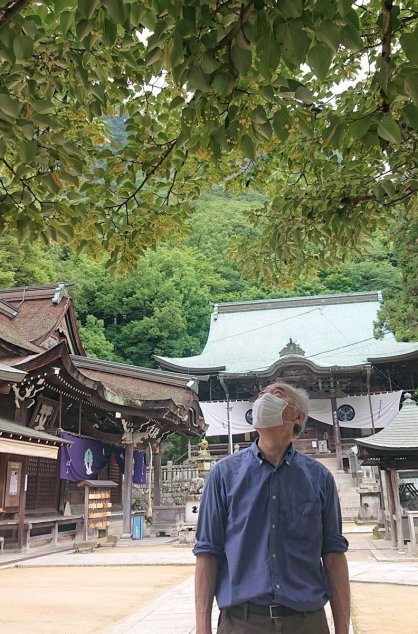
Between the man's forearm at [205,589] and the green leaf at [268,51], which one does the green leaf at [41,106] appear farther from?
the man's forearm at [205,589]

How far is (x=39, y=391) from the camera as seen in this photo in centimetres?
1144

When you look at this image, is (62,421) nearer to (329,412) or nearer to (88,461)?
(88,461)

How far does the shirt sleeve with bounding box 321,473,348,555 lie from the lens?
1.93 m

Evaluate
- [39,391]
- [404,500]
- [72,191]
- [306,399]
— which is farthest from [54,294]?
[306,399]

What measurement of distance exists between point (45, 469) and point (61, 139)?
10903 millimetres

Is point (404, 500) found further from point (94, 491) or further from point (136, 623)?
point (136, 623)

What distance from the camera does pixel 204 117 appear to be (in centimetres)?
234

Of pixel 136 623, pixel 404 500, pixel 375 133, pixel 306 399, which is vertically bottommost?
pixel 136 623

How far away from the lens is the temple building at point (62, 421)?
9.96 m

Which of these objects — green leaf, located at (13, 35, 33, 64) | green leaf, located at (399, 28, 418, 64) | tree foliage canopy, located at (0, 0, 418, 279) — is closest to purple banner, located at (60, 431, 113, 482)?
tree foliage canopy, located at (0, 0, 418, 279)

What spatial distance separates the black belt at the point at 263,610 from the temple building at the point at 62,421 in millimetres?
7399

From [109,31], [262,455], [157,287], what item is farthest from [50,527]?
[157,287]

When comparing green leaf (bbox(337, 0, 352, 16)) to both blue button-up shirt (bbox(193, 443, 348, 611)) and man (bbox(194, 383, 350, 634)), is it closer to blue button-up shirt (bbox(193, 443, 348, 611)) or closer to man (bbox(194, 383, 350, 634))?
man (bbox(194, 383, 350, 634))

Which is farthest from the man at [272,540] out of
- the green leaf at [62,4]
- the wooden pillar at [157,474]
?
the wooden pillar at [157,474]
